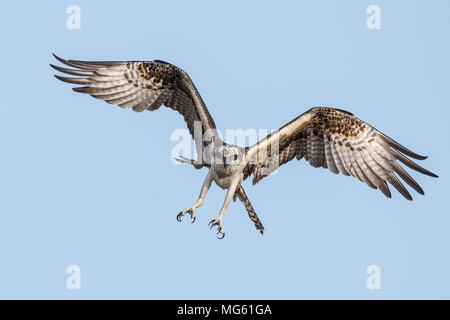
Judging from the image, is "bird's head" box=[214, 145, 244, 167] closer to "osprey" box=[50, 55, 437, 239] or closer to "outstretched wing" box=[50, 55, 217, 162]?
"osprey" box=[50, 55, 437, 239]

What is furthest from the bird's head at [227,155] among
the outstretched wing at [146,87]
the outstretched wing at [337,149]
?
the outstretched wing at [337,149]

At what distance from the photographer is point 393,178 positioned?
46.9 feet

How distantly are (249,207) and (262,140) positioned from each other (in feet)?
4.22

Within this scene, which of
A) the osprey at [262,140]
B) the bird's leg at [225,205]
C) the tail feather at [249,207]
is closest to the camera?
the bird's leg at [225,205]

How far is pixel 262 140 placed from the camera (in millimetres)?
13914

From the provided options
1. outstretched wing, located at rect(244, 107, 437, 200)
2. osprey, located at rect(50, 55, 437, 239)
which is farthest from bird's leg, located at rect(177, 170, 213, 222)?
outstretched wing, located at rect(244, 107, 437, 200)

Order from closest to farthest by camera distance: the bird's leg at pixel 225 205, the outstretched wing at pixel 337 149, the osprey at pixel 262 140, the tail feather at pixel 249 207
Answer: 1. the bird's leg at pixel 225 205
2. the osprey at pixel 262 140
3. the tail feather at pixel 249 207
4. the outstretched wing at pixel 337 149

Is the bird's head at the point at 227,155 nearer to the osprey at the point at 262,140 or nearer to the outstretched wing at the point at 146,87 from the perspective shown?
the osprey at the point at 262,140

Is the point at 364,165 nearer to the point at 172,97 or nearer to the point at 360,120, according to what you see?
the point at 360,120

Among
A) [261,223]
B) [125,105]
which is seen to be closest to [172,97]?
[125,105]

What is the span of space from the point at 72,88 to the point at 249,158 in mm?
3346

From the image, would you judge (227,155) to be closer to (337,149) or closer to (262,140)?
(262,140)

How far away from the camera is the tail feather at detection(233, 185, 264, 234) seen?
13977mm

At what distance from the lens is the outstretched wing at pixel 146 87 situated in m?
13.8
